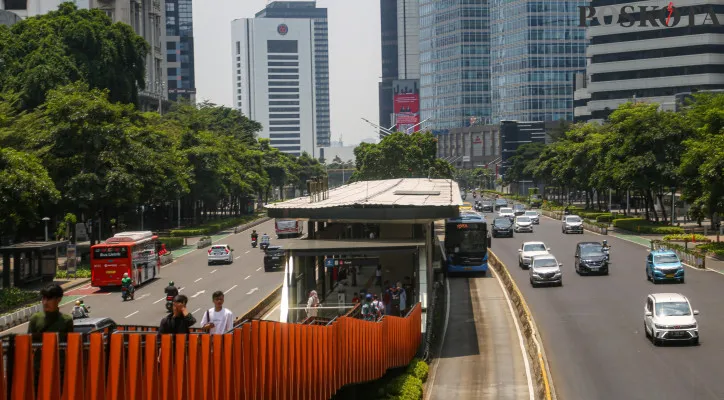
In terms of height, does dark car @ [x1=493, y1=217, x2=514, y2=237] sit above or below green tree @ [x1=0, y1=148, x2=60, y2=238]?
below

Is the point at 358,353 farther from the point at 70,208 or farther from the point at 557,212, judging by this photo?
the point at 557,212

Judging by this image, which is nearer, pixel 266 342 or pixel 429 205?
pixel 266 342

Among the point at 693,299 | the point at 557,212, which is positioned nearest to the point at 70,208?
the point at 693,299

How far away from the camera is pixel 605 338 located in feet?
124

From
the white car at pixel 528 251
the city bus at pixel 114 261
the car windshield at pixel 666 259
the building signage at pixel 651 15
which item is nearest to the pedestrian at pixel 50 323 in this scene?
the car windshield at pixel 666 259

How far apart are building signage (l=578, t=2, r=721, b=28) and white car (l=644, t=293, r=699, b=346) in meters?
135

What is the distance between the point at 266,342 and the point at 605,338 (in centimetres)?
2304

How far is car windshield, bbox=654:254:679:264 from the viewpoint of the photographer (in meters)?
53.5

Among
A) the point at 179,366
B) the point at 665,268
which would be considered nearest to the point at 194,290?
the point at 665,268

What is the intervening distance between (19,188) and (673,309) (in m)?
36.7

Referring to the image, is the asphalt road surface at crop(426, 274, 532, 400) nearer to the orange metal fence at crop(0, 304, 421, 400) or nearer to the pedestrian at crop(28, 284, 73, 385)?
the orange metal fence at crop(0, 304, 421, 400)

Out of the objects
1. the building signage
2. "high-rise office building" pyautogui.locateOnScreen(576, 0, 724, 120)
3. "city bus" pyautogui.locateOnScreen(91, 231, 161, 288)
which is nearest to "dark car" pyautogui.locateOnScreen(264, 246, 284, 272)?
"city bus" pyautogui.locateOnScreen(91, 231, 161, 288)

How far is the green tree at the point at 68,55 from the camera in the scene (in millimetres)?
84375

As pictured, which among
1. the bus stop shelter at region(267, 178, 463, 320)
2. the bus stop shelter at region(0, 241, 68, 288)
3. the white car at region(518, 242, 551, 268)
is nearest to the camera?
the bus stop shelter at region(267, 178, 463, 320)
